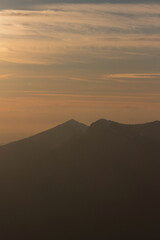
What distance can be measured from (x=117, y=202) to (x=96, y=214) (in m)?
5.67

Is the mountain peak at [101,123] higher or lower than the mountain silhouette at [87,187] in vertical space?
higher

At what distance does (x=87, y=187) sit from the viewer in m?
118

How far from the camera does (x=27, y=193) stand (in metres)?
119

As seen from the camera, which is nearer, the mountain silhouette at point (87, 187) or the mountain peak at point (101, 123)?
the mountain silhouette at point (87, 187)

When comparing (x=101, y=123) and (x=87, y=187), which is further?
(x=101, y=123)

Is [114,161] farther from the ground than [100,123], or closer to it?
closer to it

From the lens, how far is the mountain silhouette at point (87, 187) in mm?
108625

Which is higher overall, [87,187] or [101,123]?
[101,123]

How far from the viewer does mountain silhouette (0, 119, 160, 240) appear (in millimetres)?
108625

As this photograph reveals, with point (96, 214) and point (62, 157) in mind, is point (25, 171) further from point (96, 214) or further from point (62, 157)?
point (96, 214)

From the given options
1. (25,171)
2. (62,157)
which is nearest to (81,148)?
(62,157)

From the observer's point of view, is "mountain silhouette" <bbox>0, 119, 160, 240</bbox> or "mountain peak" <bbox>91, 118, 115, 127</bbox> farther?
"mountain peak" <bbox>91, 118, 115, 127</bbox>

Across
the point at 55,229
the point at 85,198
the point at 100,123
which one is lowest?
the point at 55,229

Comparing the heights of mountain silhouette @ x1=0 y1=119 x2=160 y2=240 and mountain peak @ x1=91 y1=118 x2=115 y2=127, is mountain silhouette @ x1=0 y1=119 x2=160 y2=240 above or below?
below
